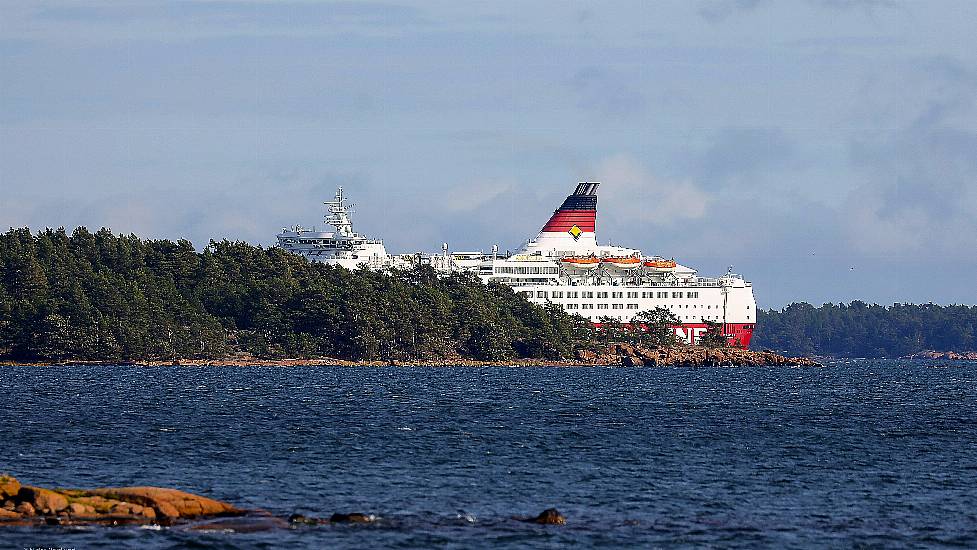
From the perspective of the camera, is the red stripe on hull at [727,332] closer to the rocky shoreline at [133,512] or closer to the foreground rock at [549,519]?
the foreground rock at [549,519]

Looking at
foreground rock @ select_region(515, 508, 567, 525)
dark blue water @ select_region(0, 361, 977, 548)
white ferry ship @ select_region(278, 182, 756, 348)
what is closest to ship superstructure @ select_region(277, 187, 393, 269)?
white ferry ship @ select_region(278, 182, 756, 348)

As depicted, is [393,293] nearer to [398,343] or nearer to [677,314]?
[398,343]

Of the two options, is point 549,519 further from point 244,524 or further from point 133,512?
point 133,512

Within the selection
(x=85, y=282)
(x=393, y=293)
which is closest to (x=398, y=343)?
(x=393, y=293)

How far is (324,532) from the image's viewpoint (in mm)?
35344

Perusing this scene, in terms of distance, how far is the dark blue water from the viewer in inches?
1436

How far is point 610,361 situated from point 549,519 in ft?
377

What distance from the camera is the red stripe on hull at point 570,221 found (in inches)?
7092

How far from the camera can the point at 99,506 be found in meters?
35.7

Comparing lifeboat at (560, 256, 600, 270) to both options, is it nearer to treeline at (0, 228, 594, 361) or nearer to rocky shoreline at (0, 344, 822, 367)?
treeline at (0, 228, 594, 361)

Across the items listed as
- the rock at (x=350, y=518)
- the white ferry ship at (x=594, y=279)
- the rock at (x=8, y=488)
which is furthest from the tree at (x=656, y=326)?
the rock at (x=8, y=488)

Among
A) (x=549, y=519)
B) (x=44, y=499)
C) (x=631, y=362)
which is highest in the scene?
(x=631, y=362)

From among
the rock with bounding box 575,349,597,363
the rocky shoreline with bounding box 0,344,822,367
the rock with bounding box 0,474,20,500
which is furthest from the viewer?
the rock with bounding box 575,349,597,363

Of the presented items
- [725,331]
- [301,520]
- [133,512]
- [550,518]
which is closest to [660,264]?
[725,331]
